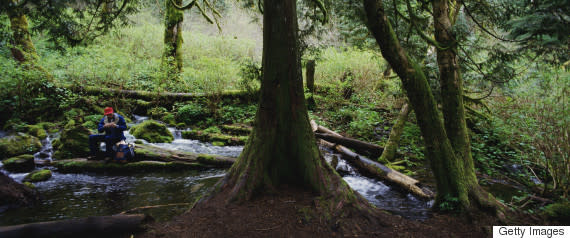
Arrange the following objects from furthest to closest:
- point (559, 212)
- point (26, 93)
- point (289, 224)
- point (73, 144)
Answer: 1. point (26, 93)
2. point (73, 144)
3. point (559, 212)
4. point (289, 224)

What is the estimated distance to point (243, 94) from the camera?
13.9m

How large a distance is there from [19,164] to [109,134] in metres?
2.05

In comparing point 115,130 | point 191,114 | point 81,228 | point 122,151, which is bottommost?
point 81,228

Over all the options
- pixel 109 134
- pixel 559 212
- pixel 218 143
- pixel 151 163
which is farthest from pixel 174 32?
pixel 559 212

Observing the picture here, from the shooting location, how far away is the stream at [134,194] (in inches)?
194

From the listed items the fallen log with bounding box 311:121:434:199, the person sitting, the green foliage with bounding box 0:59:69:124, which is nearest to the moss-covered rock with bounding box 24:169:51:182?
the person sitting

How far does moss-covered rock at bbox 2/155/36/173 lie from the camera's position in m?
6.69

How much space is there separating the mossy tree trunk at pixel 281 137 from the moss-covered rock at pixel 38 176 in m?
5.26

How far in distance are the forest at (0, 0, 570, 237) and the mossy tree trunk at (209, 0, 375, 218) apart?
0.07ft

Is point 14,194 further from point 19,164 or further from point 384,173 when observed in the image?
point 384,173

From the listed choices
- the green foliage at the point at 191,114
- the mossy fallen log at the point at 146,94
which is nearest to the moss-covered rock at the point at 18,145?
the mossy fallen log at the point at 146,94

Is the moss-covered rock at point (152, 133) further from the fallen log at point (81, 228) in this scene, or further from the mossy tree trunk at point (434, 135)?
the mossy tree trunk at point (434, 135)

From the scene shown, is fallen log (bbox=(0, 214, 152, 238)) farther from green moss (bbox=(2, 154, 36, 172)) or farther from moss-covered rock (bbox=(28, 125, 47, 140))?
moss-covered rock (bbox=(28, 125, 47, 140))

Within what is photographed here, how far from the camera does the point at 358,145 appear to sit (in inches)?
354
